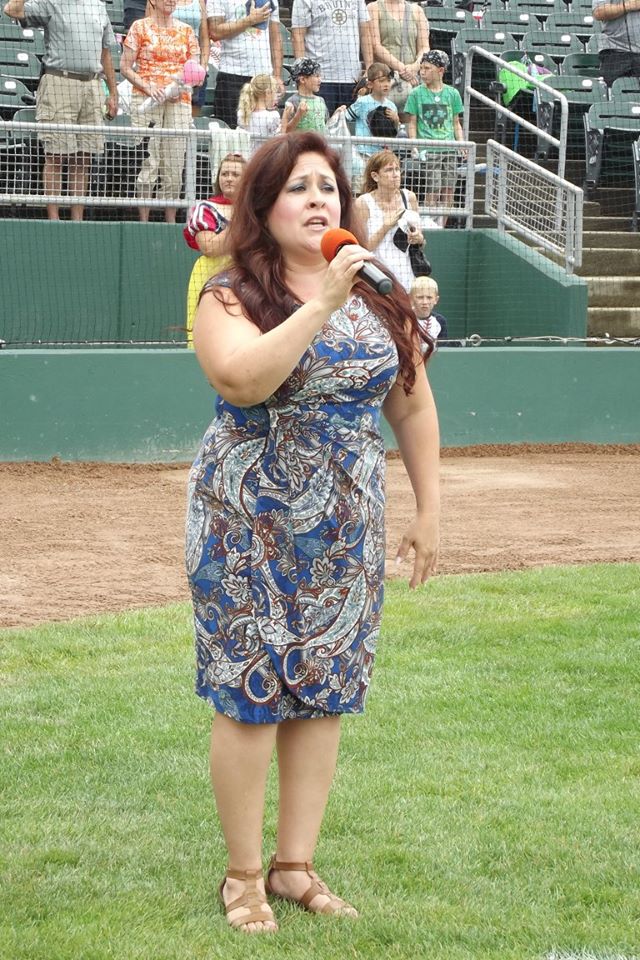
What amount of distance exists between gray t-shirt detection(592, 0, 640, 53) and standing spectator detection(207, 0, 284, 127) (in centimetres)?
463

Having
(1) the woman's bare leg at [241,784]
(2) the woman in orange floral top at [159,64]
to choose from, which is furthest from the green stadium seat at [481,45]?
(1) the woman's bare leg at [241,784]

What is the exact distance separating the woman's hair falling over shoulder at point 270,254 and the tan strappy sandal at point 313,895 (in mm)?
1191

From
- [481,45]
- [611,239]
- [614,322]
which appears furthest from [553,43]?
[614,322]

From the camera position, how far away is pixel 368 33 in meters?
13.5

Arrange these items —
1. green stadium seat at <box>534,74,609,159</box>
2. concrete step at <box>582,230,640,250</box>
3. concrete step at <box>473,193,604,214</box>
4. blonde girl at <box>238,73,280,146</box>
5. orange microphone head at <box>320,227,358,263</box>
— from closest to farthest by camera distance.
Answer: orange microphone head at <box>320,227,358,263</box> → blonde girl at <box>238,73,280,146</box> → concrete step at <box>473,193,604,214</box> → concrete step at <box>582,230,640,250</box> → green stadium seat at <box>534,74,609,159</box>

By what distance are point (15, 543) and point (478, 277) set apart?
7.01m

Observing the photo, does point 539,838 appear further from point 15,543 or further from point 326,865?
point 15,543

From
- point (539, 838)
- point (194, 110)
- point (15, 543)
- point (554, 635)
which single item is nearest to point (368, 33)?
point (194, 110)

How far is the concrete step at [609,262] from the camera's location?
14.5 meters

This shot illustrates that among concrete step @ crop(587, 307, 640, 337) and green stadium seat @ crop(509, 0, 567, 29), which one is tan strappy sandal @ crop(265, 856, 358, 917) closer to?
concrete step @ crop(587, 307, 640, 337)

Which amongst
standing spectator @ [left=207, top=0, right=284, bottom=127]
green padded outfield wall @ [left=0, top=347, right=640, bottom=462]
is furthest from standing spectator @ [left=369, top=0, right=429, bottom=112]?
green padded outfield wall @ [left=0, top=347, right=640, bottom=462]

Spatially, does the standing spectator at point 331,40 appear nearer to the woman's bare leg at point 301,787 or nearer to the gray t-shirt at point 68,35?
the gray t-shirt at point 68,35

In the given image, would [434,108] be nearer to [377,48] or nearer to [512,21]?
[377,48]

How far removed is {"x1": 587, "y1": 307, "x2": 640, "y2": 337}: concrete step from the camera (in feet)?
45.1
